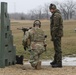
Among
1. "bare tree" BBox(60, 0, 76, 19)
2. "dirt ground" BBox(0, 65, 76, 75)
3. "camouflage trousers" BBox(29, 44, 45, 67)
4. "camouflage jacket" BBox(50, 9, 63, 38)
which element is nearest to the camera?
"dirt ground" BBox(0, 65, 76, 75)

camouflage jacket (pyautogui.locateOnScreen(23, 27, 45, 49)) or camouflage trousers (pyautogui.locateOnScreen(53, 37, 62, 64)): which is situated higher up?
camouflage jacket (pyautogui.locateOnScreen(23, 27, 45, 49))

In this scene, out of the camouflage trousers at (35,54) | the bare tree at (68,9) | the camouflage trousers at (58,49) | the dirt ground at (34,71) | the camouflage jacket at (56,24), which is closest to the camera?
the dirt ground at (34,71)

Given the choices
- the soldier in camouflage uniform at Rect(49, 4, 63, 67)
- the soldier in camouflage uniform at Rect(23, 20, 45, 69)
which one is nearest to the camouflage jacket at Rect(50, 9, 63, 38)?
the soldier in camouflage uniform at Rect(49, 4, 63, 67)

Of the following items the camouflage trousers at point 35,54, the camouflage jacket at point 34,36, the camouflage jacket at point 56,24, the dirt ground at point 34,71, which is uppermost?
the camouflage jacket at point 56,24

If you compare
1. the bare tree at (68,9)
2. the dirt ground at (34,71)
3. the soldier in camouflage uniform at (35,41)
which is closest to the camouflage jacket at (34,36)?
the soldier in camouflage uniform at (35,41)

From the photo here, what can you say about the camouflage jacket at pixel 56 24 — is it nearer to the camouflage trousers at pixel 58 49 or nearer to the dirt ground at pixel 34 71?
the camouflage trousers at pixel 58 49

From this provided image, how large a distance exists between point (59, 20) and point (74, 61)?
292cm

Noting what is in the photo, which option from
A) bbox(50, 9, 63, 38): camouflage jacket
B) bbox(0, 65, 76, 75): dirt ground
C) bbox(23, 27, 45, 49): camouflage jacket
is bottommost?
bbox(0, 65, 76, 75): dirt ground

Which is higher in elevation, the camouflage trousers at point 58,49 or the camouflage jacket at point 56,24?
the camouflage jacket at point 56,24

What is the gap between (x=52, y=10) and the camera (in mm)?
11383

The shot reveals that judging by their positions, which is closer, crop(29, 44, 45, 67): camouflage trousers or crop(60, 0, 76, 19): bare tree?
crop(29, 44, 45, 67): camouflage trousers

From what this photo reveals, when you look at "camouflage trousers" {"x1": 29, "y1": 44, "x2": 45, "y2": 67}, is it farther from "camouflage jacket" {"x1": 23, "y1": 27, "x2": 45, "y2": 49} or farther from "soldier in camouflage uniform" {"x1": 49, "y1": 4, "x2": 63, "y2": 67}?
"soldier in camouflage uniform" {"x1": 49, "y1": 4, "x2": 63, "y2": 67}

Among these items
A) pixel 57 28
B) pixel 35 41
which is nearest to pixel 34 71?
pixel 35 41

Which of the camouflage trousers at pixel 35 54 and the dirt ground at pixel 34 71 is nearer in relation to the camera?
the dirt ground at pixel 34 71
